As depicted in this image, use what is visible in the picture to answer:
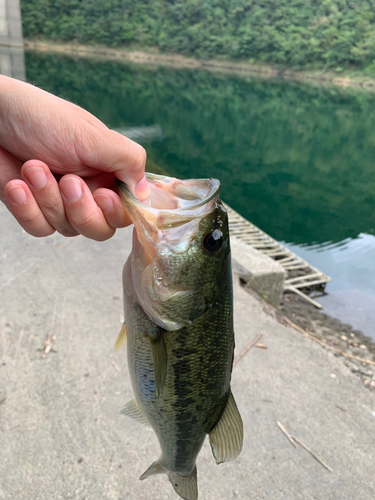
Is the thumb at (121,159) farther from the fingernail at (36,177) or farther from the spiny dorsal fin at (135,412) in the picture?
the spiny dorsal fin at (135,412)

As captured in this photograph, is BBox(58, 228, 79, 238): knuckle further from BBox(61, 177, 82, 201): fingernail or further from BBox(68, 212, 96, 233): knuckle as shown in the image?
BBox(61, 177, 82, 201): fingernail

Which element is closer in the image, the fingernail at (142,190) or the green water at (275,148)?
the fingernail at (142,190)

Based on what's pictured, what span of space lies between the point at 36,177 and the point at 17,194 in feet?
0.32

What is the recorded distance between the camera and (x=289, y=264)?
27.2 ft

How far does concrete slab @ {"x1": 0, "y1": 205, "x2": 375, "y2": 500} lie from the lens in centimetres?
241

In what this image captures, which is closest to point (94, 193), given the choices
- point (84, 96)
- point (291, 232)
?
point (291, 232)

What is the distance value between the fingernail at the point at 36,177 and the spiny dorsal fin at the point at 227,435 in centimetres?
113

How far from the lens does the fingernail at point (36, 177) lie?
4.13 feet

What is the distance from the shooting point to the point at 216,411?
5.07 feet

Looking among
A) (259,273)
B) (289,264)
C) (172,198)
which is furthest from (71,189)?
(289,264)

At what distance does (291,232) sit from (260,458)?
987cm

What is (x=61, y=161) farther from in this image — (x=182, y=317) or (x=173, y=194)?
(x=182, y=317)

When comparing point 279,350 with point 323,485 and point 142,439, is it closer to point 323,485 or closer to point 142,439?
point 323,485

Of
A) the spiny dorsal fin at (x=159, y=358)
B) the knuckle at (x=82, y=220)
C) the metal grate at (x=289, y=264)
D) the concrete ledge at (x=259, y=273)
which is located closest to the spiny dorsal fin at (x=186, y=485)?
the spiny dorsal fin at (x=159, y=358)
